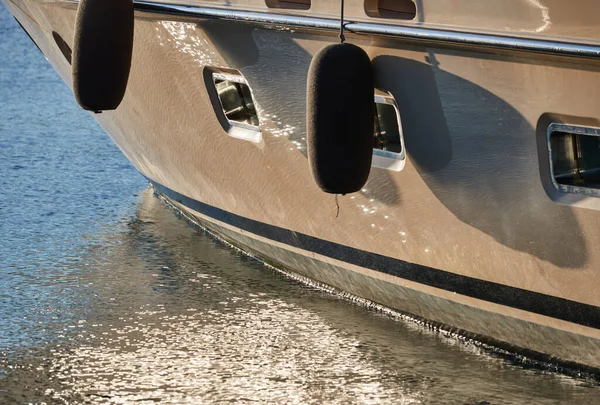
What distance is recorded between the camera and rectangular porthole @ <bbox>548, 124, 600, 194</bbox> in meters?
3.47

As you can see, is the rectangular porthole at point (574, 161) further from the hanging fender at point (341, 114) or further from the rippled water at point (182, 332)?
the rippled water at point (182, 332)

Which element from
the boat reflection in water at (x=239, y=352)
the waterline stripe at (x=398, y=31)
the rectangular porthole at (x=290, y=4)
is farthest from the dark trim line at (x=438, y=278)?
the rectangular porthole at (x=290, y=4)

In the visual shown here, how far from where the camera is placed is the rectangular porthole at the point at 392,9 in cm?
368

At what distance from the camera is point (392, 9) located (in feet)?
12.3

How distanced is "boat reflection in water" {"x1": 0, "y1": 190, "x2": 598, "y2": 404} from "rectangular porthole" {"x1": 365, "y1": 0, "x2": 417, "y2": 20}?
4.28 feet

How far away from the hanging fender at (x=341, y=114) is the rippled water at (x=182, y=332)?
0.77m

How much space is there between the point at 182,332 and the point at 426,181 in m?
1.20

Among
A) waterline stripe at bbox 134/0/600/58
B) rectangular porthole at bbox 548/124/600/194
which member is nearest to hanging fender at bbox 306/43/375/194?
waterline stripe at bbox 134/0/600/58

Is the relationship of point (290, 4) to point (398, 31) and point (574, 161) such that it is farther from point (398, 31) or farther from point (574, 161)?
point (574, 161)

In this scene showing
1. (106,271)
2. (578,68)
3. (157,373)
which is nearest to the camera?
(578,68)

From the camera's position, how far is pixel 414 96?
3680mm

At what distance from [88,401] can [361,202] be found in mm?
1332

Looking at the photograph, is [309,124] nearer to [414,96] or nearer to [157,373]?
[414,96]

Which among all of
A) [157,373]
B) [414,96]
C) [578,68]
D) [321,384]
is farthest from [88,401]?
[578,68]
